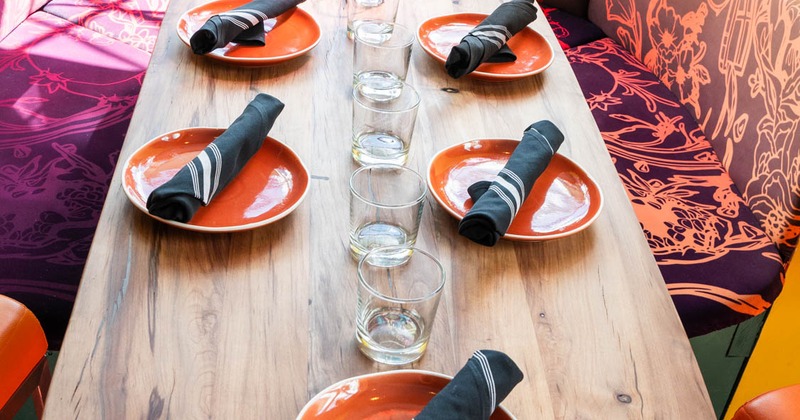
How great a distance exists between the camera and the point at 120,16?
7.31ft

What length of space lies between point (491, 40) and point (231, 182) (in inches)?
23.2

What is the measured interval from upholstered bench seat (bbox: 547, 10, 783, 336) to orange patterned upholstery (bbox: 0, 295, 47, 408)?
1.11 m

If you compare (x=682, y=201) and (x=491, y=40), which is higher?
(x=491, y=40)

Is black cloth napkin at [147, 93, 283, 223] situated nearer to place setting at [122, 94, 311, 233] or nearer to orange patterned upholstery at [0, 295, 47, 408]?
place setting at [122, 94, 311, 233]

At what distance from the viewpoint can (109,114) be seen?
1858 mm

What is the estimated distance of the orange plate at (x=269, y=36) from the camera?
1450 mm

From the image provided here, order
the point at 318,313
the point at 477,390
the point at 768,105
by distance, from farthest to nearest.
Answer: the point at 768,105 → the point at 318,313 → the point at 477,390

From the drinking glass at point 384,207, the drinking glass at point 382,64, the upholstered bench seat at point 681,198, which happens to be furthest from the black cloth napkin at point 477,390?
the upholstered bench seat at point 681,198

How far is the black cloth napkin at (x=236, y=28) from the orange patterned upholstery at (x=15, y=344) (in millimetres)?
523

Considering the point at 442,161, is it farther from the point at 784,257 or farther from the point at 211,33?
the point at 784,257

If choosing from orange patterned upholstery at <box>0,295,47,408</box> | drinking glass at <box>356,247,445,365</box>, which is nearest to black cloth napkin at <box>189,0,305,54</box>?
orange patterned upholstery at <box>0,295,47,408</box>

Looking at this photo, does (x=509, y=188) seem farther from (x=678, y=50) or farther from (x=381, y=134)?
(x=678, y=50)

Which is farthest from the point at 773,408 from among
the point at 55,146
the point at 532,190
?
the point at 55,146

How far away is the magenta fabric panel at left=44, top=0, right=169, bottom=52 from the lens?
2.15 metres
